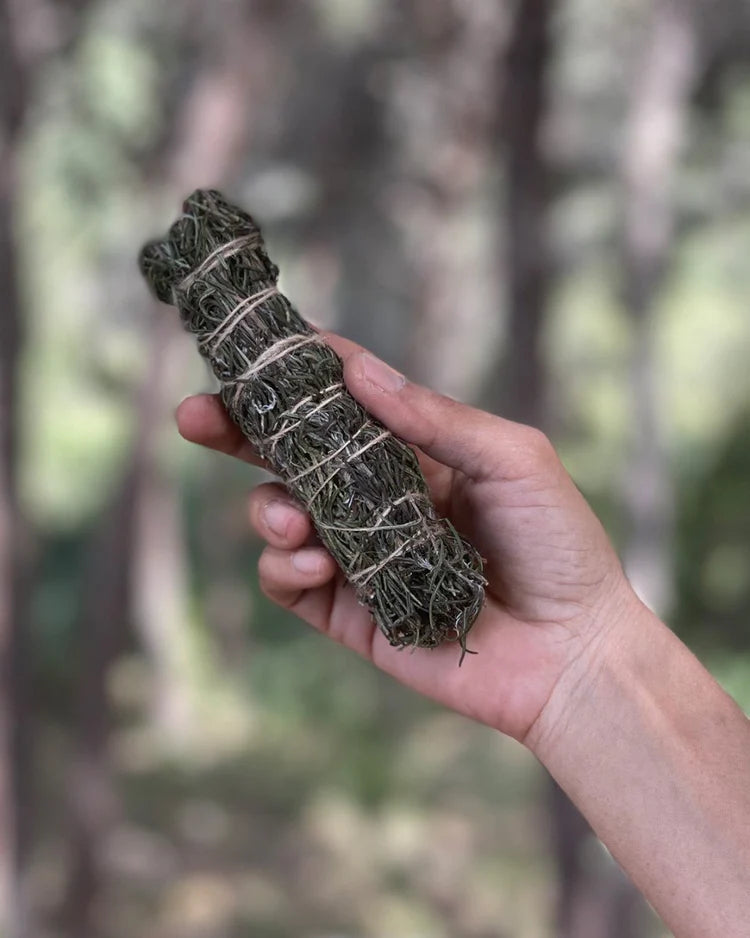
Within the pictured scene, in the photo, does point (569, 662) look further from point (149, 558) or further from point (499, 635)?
point (149, 558)

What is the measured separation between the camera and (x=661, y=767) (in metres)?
1.19

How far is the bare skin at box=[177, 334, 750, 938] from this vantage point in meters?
1.15

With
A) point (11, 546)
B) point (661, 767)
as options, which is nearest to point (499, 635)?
point (661, 767)

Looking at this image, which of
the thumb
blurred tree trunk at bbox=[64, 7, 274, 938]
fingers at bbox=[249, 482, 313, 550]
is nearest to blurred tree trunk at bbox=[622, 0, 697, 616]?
blurred tree trunk at bbox=[64, 7, 274, 938]

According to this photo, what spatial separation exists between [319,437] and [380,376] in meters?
0.13

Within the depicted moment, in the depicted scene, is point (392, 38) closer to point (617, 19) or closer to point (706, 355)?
point (617, 19)

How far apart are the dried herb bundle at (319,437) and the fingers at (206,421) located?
0.24ft

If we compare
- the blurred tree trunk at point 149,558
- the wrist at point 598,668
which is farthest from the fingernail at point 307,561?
the blurred tree trunk at point 149,558

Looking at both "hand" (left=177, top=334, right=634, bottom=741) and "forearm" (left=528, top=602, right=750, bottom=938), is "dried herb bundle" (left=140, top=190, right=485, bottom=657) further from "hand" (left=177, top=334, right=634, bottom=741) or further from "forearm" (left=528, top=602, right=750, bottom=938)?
"forearm" (left=528, top=602, right=750, bottom=938)

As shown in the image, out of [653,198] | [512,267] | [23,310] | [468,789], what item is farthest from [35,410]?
[653,198]

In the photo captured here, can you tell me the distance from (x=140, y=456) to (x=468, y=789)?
189cm

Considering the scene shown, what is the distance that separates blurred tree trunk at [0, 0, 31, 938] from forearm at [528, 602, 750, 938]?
80.5 inches

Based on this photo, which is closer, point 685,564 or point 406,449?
point 406,449

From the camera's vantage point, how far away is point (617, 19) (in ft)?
9.51
